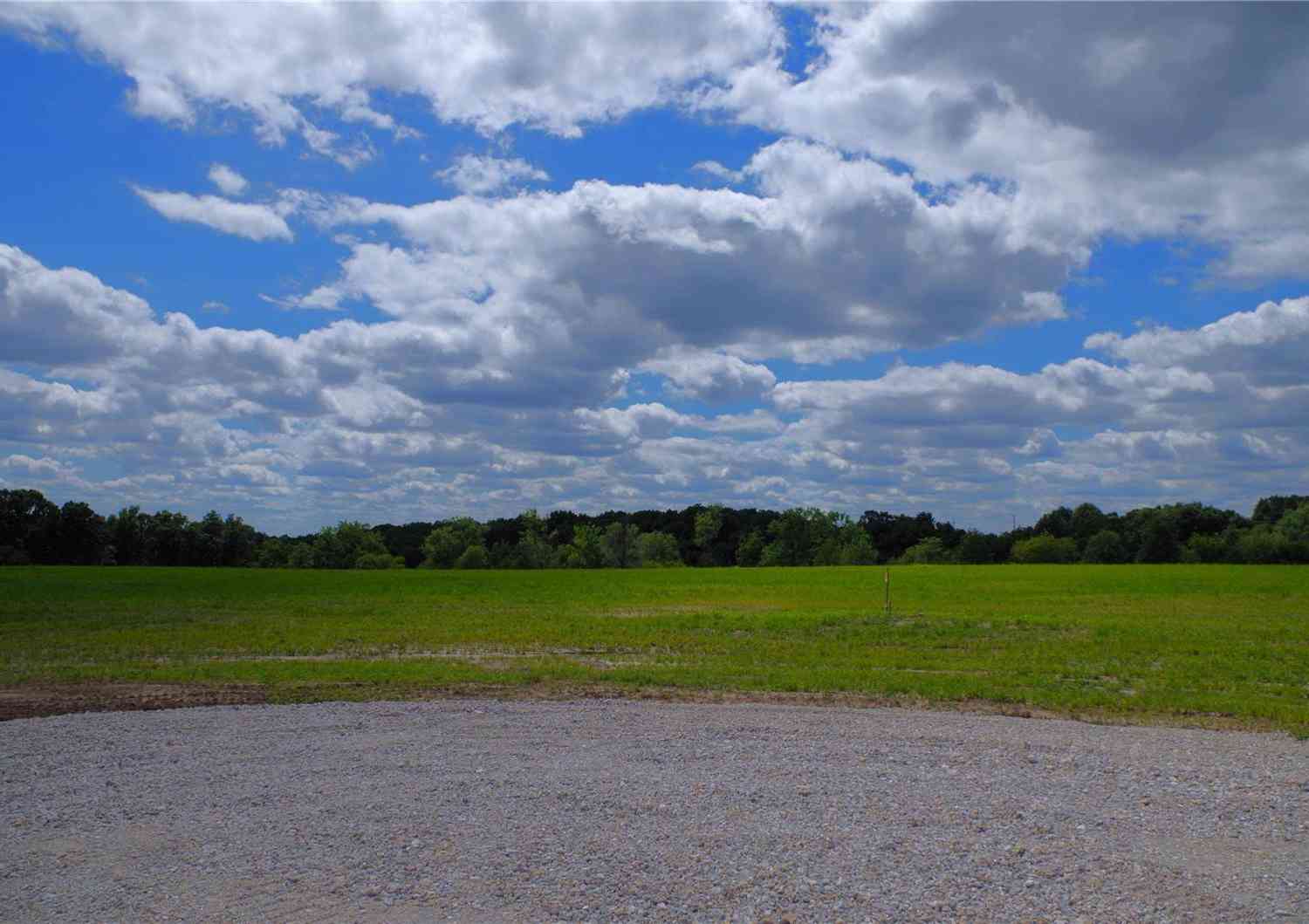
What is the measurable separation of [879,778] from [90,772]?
26.2 feet

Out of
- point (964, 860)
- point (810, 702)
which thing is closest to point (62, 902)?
point (964, 860)

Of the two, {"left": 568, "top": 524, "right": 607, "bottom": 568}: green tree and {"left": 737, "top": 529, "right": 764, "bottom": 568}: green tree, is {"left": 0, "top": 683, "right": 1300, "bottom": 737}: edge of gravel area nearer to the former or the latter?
{"left": 568, "top": 524, "right": 607, "bottom": 568}: green tree

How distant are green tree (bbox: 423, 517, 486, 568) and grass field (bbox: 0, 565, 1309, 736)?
7642 cm

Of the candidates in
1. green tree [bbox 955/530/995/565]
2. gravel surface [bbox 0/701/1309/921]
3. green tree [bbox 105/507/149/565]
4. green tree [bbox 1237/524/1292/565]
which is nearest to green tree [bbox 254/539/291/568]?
green tree [bbox 105/507/149/565]

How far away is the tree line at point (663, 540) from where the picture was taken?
320 ft

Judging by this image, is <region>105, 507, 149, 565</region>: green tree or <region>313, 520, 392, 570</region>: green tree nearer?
<region>105, 507, 149, 565</region>: green tree

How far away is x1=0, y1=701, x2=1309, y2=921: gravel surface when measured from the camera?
22.3 feet

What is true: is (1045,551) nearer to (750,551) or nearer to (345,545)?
(750,551)

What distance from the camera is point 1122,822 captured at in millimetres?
8492

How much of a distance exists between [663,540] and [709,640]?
343 ft

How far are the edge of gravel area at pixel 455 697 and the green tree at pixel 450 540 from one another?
368 ft

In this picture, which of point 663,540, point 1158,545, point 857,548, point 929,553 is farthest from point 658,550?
point 1158,545

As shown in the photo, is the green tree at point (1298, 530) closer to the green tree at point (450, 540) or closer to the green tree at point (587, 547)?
the green tree at point (587, 547)

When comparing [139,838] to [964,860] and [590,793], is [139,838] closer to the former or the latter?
[590,793]
